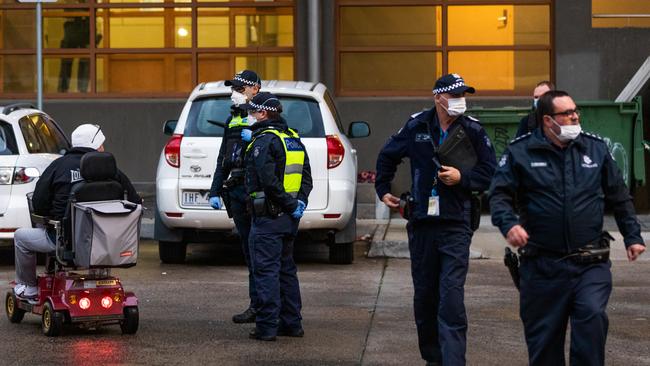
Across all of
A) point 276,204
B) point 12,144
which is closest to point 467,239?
point 276,204

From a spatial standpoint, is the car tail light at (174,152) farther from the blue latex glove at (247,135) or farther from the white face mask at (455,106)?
the white face mask at (455,106)

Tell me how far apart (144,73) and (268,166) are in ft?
36.6

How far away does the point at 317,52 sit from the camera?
63.0 feet

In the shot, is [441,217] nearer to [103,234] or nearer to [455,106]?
[455,106]

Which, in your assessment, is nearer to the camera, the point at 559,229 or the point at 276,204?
the point at 559,229

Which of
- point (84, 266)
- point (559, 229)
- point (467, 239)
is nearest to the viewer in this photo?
point (559, 229)

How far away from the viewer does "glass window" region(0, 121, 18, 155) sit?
12.9 m

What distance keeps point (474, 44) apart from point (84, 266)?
11.5 metres

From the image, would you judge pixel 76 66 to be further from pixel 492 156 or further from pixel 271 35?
pixel 492 156

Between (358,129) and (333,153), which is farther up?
(358,129)

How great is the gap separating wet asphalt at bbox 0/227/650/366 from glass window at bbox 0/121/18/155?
1.13 metres

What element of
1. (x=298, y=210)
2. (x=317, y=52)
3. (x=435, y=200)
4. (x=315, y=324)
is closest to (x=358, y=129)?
(x=315, y=324)

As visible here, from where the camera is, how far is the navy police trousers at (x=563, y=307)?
6.51m

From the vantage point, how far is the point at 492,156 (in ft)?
25.9
